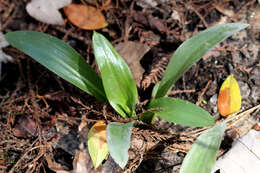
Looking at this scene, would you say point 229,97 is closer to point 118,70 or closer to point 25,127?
point 118,70

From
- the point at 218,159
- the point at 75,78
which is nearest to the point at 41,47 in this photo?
the point at 75,78

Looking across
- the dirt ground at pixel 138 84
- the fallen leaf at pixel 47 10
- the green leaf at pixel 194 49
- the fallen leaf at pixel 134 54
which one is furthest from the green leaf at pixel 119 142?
the fallen leaf at pixel 47 10

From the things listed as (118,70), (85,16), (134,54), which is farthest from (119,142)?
(85,16)

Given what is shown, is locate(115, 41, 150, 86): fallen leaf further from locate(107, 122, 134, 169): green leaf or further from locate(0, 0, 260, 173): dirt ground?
locate(107, 122, 134, 169): green leaf

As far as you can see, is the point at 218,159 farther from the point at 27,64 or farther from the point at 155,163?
the point at 27,64

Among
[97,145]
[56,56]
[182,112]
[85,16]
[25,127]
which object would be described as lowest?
[25,127]

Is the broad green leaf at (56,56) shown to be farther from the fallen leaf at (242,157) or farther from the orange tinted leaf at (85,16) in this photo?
the fallen leaf at (242,157)
